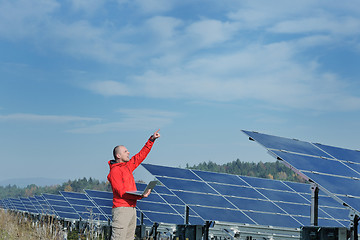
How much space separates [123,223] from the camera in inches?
344

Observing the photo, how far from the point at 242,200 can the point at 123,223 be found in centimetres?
916

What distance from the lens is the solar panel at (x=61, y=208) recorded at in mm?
38562

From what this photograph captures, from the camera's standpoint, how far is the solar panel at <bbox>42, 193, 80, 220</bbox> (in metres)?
38.6

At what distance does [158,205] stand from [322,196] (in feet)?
22.5

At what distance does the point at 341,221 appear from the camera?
1659 centimetres

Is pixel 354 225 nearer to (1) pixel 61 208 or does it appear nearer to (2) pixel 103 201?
(2) pixel 103 201

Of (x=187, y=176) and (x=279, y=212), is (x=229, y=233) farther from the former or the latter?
(x=187, y=176)

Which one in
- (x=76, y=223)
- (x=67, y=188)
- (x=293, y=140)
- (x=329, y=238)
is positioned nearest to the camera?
(x=329, y=238)

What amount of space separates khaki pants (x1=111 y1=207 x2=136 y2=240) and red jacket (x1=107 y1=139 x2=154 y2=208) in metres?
0.10

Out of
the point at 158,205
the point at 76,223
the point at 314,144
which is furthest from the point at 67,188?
the point at 314,144

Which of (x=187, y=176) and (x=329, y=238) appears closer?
(x=329, y=238)

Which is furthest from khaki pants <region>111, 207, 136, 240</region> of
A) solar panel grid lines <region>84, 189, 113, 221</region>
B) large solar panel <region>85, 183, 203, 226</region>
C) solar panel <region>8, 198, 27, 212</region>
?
solar panel <region>8, 198, 27, 212</region>

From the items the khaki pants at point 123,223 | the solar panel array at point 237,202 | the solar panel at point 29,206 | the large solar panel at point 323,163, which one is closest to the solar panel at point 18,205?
the solar panel at point 29,206

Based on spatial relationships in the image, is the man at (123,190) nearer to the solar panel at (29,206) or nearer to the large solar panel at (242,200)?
the large solar panel at (242,200)
